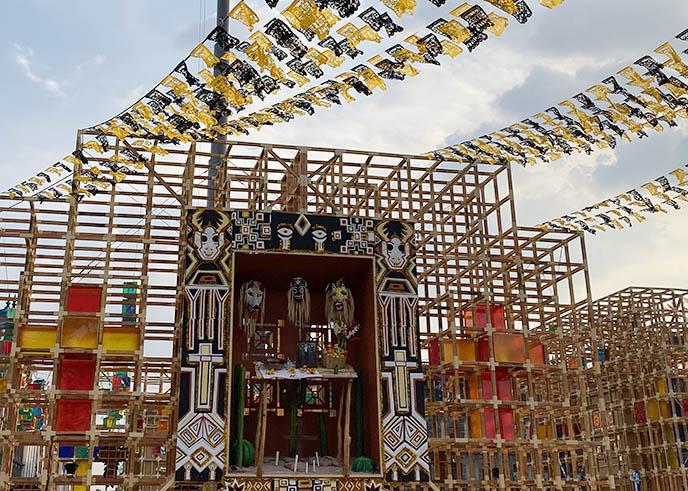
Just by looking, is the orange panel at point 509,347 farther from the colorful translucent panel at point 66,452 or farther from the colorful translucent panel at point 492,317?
the colorful translucent panel at point 66,452

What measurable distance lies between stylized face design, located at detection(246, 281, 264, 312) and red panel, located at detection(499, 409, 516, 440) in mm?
5757

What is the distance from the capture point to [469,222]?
20734 mm

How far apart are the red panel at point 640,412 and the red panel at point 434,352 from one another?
1226 centimetres

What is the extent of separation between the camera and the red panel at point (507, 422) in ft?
55.9

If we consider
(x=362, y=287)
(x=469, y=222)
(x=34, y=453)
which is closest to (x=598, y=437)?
(x=469, y=222)

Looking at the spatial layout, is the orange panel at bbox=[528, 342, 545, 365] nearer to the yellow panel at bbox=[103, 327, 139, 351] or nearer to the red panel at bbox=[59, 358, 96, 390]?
the yellow panel at bbox=[103, 327, 139, 351]

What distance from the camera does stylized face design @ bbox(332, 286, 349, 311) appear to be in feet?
53.3

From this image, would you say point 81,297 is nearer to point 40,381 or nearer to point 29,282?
point 29,282

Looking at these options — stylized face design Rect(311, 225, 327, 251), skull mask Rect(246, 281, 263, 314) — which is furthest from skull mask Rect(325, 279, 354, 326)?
skull mask Rect(246, 281, 263, 314)

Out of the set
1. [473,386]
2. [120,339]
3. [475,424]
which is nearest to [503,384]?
[473,386]

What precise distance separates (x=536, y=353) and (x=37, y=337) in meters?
10.6

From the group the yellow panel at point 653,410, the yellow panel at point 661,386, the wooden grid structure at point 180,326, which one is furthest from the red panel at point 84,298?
the yellow panel at point 653,410

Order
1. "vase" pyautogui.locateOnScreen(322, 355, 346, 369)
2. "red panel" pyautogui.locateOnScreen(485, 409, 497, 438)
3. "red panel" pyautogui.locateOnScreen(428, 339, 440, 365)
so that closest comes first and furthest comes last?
"vase" pyautogui.locateOnScreen(322, 355, 346, 369)
"red panel" pyautogui.locateOnScreen(485, 409, 497, 438)
"red panel" pyautogui.locateOnScreen(428, 339, 440, 365)

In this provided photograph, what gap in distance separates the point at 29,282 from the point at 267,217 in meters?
5.13
